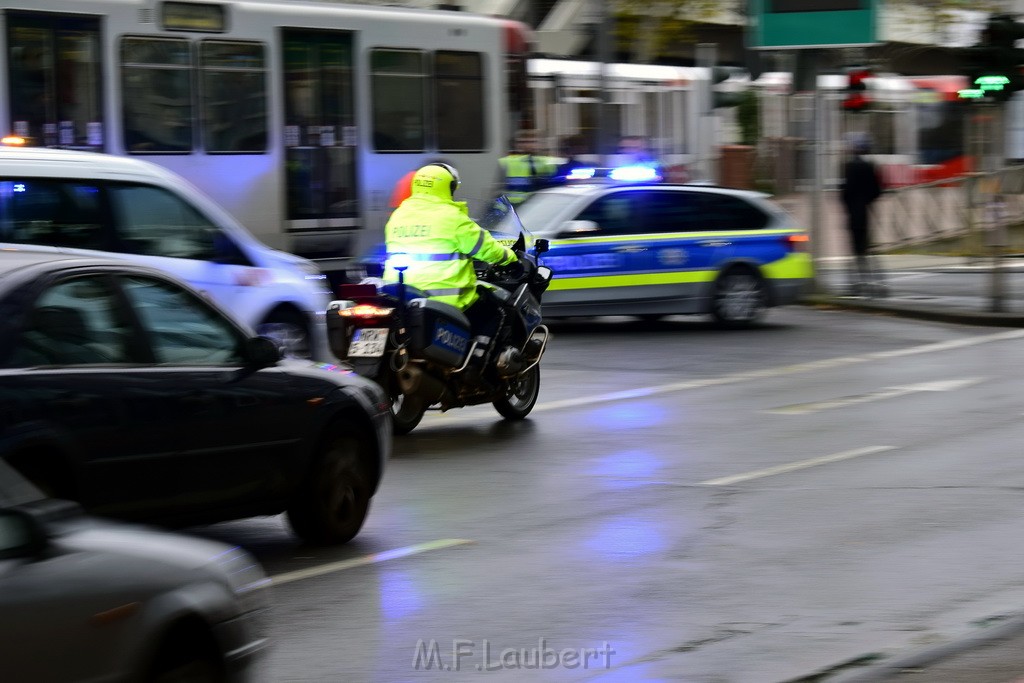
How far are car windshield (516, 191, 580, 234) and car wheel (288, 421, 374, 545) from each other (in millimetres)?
10146

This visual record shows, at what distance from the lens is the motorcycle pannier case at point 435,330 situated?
11258 millimetres

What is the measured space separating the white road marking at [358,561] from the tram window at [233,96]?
37.3ft

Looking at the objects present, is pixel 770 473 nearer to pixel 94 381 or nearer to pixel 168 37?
pixel 94 381

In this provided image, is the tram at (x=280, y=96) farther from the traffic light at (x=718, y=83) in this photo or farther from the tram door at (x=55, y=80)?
the traffic light at (x=718, y=83)

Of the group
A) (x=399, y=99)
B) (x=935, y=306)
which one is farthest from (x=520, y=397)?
(x=935, y=306)

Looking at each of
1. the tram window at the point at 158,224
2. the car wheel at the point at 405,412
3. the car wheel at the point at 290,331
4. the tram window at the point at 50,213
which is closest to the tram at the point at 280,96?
the car wheel at the point at 290,331

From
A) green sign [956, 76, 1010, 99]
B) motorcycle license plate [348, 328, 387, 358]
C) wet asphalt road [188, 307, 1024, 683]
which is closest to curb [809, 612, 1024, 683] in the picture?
wet asphalt road [188, 307, 1024, 683]

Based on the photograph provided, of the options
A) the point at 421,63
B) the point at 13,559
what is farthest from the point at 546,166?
the point at 13,559

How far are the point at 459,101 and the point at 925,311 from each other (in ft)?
20.6

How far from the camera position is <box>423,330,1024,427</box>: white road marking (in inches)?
512

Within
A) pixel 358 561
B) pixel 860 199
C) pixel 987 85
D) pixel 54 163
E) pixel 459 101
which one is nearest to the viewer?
pixel 358 561

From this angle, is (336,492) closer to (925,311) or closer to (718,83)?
(925,311)

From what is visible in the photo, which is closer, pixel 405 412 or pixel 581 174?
pixel 405 412

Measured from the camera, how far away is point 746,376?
49.4 feet
